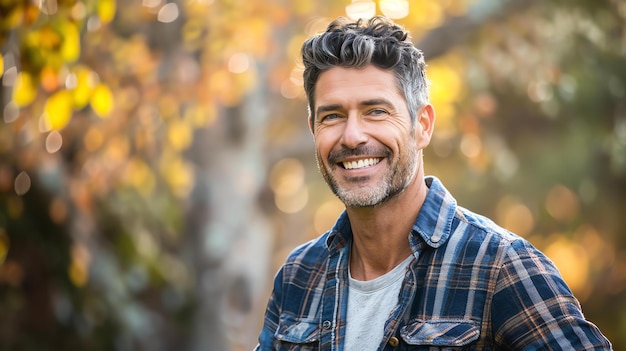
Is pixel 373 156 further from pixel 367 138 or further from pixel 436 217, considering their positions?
pixel 436 217

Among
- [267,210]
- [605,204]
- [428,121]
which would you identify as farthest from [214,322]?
[605,204]

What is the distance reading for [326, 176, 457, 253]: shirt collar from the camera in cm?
286

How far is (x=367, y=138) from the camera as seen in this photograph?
9.73 feet

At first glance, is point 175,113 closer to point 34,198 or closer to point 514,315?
point 34,198

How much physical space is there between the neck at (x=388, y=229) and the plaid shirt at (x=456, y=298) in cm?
6

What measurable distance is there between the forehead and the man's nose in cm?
7

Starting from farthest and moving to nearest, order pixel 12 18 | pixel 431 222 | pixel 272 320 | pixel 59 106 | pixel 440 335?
pixel 59 106 < pixel 12 18 < pixel 272 320 < pixel 431 222 < pixel 440 335

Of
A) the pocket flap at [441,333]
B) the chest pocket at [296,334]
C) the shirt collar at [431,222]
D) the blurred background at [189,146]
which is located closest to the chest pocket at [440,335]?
the pocket flap at [441,333]

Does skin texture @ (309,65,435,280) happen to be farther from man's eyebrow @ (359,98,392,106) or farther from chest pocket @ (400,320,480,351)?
chest pocket @ (400,320,480,351)

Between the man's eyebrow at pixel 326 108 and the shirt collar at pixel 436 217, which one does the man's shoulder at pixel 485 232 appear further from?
the man's eyebrow at pixel 326 108

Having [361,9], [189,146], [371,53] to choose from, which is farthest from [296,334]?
[361,9]

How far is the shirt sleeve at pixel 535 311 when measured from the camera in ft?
8.16

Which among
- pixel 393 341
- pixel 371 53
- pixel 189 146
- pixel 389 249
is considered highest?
pixel 189 146

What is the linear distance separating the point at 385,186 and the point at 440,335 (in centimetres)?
55
